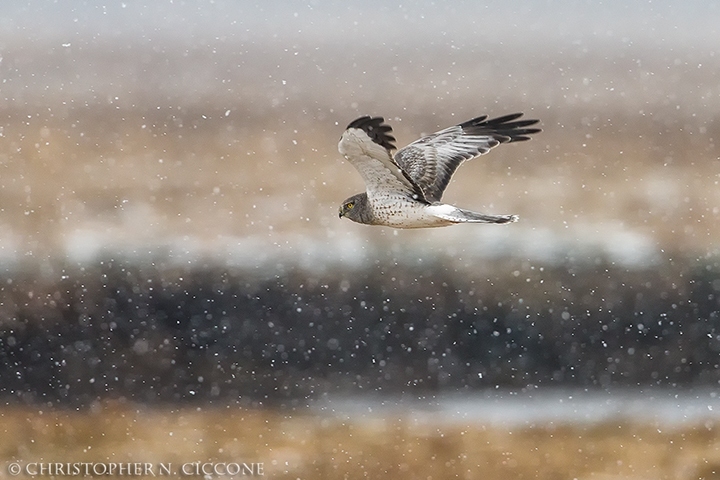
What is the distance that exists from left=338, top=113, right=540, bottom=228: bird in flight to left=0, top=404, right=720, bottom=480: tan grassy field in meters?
4.63

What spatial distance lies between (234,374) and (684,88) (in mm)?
14398

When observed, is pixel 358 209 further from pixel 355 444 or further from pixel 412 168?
pixel 355 444

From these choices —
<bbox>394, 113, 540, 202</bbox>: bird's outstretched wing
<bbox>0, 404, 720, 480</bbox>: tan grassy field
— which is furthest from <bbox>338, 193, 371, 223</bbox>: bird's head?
<bbox>0, 404, 720, 480</bbox>: tan grassy field

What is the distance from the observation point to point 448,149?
35.9ft

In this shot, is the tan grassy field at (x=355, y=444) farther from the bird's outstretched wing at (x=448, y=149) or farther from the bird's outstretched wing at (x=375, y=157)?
the bird's outstretched wing at (x=375, y=157)

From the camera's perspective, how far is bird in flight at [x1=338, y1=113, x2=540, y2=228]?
9.19 meters

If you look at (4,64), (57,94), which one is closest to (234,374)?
(57,94)

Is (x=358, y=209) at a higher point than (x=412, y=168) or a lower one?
lower

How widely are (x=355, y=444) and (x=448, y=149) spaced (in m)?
4.99

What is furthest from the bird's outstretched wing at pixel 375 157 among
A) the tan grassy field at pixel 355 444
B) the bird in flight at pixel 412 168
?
the tan grassy field at pixel 355 444

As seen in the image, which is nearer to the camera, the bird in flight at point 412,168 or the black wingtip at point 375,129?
the black wingtip at point 375,129

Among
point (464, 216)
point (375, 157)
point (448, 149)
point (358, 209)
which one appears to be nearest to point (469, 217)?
point (464, 216)

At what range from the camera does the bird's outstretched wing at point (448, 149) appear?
35.2ft

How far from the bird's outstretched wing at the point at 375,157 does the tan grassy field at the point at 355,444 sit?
16.6 ft
